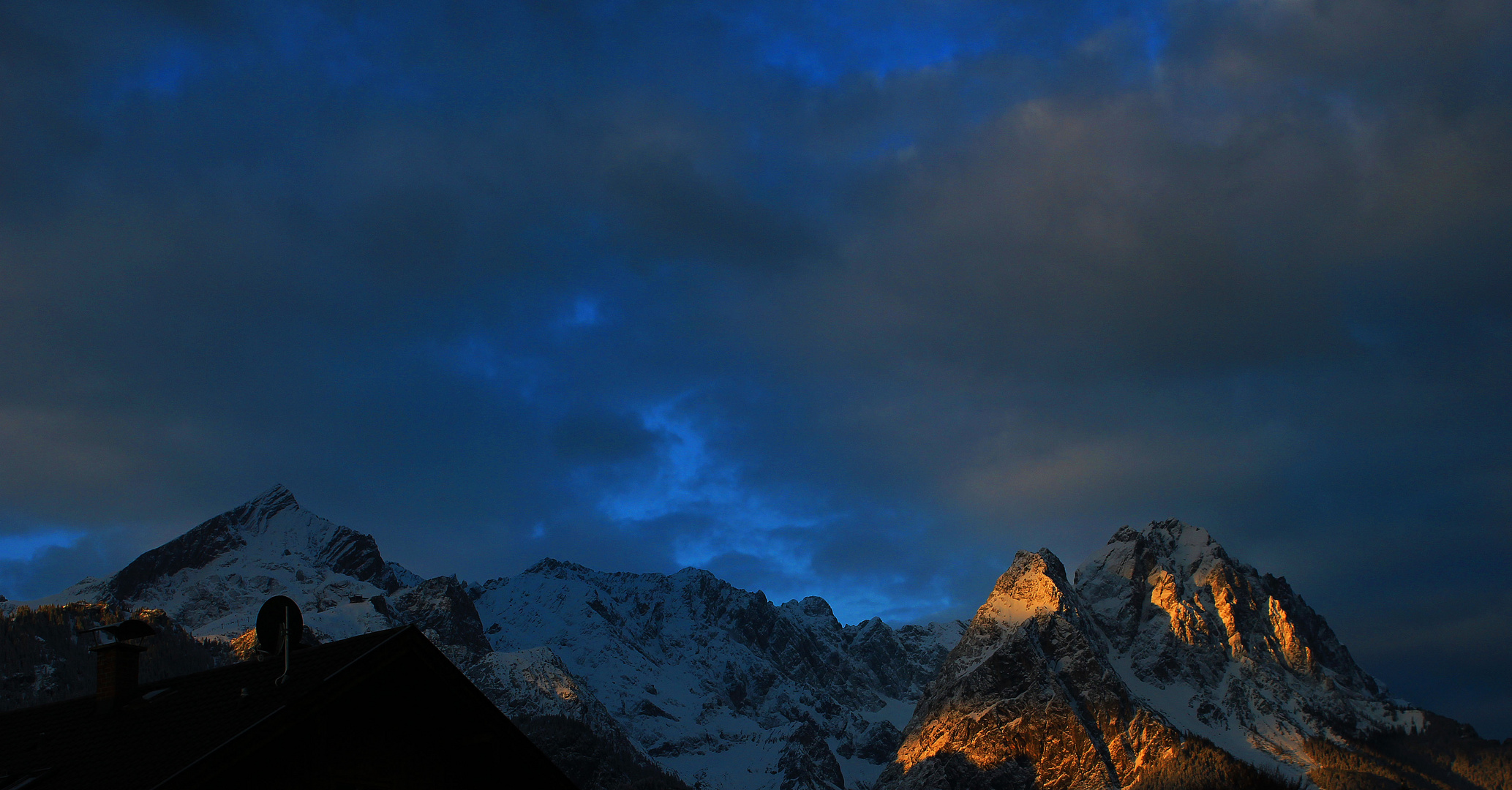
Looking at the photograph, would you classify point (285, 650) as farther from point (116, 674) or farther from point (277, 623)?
point (116, 674)

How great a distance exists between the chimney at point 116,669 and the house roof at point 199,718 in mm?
265

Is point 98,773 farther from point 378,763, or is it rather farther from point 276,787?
point 378,763

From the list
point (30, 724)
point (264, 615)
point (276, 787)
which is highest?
point (264, 615)

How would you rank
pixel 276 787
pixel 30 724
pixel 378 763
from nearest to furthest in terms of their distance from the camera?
pixel 276 787, pixel 378 763, pixel 30 724

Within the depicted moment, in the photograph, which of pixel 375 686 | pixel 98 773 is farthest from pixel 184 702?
pixel 375 686

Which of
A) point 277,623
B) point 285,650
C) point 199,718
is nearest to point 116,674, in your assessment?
point 199,718

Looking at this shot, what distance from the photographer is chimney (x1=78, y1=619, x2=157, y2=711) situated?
80.7 ft

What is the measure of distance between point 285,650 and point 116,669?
4703 mm

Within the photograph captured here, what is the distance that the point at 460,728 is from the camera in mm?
24500

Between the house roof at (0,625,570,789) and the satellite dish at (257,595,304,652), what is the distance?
360 mm

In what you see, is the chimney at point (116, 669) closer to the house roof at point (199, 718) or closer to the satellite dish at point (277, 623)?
the house roof at point (199, 718)

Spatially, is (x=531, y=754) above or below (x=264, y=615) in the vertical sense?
below

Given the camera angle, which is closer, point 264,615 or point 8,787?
point 8,787

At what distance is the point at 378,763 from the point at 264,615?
3705mm
